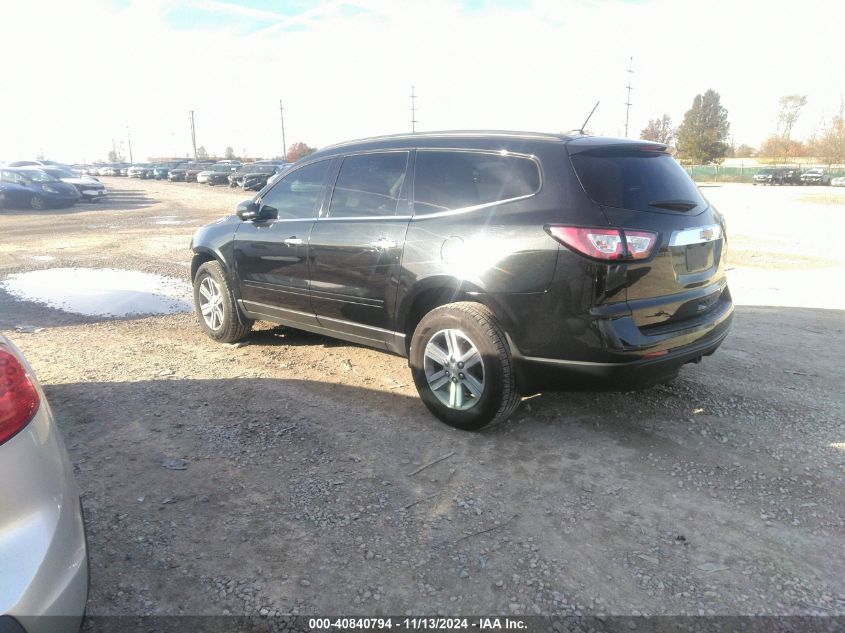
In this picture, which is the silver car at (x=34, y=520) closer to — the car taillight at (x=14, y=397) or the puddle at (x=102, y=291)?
the car taillight at (x=14, y=397)

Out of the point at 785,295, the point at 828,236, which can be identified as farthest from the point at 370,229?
the point at 828,236

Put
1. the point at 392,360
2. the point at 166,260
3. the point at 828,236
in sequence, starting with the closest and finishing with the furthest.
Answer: the point at 392,360 < the point at 166,260 < the point at 828,236

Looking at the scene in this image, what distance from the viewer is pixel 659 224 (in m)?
3.39

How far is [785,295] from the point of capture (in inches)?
303

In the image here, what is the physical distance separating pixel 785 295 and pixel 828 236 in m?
7.60

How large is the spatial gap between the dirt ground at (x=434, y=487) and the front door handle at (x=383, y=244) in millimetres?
1112

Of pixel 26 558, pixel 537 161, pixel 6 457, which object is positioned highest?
pixel 537 161

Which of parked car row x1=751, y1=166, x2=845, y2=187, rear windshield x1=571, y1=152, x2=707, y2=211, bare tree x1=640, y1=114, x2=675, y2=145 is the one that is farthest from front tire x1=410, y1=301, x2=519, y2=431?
bare tree x1=640, y1=114, x2=675, y2=145

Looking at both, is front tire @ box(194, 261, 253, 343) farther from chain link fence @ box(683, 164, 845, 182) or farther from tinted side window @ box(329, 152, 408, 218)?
chain link fence @ box(683, 164, 845, 182)

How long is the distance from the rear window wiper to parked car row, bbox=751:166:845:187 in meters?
60.1

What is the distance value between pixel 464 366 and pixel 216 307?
3104mm

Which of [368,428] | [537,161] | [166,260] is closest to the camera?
[537,161]

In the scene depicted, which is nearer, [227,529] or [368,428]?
[227,529]

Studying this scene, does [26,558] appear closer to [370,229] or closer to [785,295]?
[370,229]
